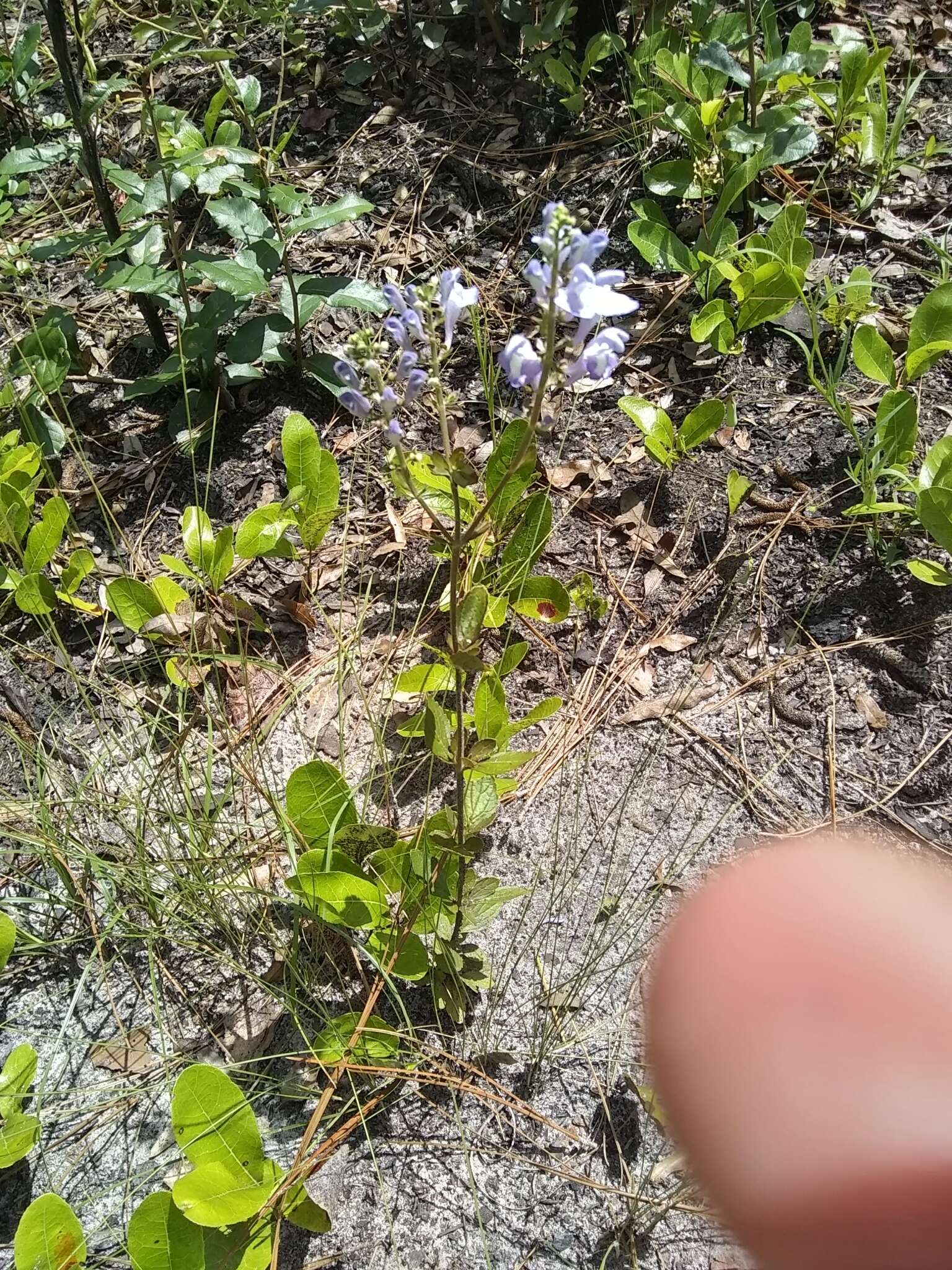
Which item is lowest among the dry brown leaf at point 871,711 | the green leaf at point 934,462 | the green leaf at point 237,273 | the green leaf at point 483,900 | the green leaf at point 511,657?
the dry brown leaf at point 871,711

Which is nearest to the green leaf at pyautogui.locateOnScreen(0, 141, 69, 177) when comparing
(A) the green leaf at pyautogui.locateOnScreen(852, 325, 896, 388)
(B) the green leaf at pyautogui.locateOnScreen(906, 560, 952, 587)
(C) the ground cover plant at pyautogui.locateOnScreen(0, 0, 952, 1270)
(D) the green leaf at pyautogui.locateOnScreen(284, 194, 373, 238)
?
(C) the ground cover plant at pyautogui.locateOnScreen(0, 0, 952, 1270)

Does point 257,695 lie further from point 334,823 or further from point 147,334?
point 147,334

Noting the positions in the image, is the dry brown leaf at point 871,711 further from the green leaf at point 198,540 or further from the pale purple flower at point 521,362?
the green leaf at point 198,540

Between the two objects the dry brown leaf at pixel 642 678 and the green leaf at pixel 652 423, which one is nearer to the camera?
the dry brown leaf at pixel 642 678

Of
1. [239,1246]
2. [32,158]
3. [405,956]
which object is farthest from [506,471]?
[32,158]

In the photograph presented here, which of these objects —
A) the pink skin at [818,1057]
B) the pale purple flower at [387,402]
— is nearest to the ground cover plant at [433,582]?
the pale purple flower at [387,402]

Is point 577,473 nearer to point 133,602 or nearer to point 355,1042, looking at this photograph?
point 133,602

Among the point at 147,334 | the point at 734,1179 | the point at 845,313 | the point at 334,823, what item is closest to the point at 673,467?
the point at 845,313
